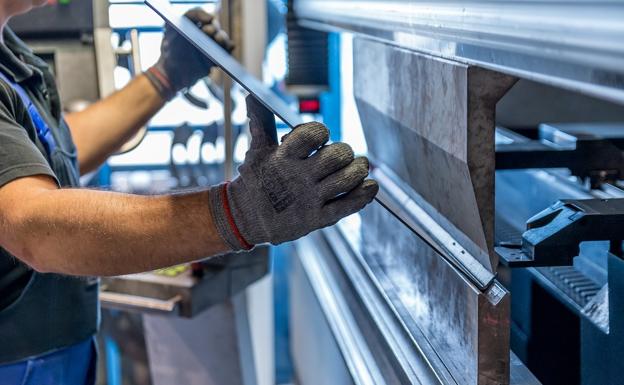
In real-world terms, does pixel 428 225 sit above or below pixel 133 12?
below

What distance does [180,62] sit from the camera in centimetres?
195

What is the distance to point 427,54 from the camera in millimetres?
1241

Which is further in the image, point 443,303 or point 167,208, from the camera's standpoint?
point 443,303

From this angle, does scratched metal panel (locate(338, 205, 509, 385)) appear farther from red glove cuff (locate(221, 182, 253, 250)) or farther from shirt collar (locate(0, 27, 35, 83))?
shirt collar (locate(0, 27, 35, 83))

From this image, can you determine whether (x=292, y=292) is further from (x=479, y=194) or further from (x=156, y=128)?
(x=479, y=194)

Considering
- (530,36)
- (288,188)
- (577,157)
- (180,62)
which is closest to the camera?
(530,36)

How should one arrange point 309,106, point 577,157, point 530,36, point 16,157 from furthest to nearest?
point 309,106, point 577,157, point 16,157, point 530,36

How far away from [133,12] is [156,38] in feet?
0.89

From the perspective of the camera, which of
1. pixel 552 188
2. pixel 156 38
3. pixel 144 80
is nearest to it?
pixel 552 188

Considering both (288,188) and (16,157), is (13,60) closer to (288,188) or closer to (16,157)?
(16,157)

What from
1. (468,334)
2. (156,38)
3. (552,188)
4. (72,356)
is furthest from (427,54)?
(156,38)

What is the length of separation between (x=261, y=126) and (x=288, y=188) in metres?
0.10

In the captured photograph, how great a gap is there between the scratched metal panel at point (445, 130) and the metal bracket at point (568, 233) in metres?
0.07

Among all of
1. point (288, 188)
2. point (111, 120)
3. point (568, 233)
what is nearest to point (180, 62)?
point (111, 120)
